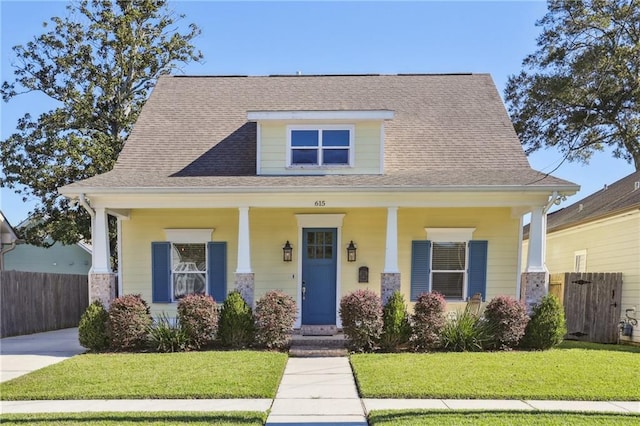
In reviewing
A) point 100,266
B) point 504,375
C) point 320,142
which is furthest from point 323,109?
point 504,375

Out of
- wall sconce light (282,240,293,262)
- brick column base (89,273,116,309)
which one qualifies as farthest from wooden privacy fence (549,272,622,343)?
brick column base (89,273,116,309)

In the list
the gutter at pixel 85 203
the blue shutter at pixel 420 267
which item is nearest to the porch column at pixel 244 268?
the gutter at pixel 85 203

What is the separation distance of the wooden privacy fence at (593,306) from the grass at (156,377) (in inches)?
268

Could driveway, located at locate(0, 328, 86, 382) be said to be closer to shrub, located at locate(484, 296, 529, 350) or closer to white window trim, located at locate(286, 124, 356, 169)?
white window trim, located at locate(286, 124, 356, 169)

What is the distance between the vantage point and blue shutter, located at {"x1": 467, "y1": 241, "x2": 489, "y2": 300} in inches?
386

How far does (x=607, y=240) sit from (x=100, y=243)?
38.5 ft

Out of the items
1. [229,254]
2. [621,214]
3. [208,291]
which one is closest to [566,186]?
[621,214]

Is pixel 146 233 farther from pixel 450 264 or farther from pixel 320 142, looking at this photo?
pixel 450 264

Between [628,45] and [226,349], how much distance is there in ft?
59.7

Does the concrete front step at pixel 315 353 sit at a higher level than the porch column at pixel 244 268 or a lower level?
lower

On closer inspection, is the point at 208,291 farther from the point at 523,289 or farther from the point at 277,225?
the point at 523,289

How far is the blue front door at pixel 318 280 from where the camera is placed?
32.8 feet

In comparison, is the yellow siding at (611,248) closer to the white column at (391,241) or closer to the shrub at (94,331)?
the white column at (391,241)

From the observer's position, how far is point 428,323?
8.19 meters
